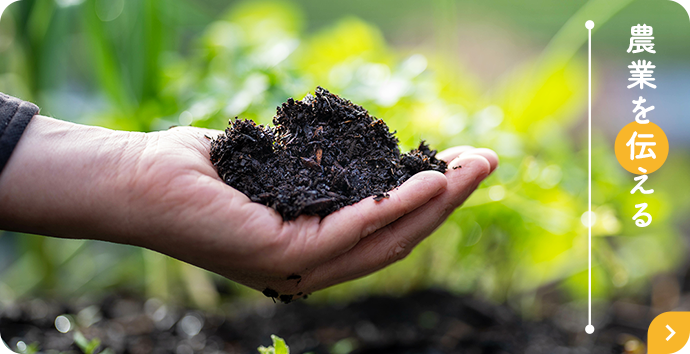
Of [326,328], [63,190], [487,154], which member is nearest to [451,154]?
[487,154]

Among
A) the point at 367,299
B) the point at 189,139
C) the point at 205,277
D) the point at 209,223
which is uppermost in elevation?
the point at 189,139

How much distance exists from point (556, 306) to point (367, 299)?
2.77ft

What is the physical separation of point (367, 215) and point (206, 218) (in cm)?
26

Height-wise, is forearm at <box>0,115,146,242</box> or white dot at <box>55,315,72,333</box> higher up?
forearm at <box>0,115,146,242</box>

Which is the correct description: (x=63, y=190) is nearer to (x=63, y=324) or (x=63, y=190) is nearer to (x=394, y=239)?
(x=394, y=239)

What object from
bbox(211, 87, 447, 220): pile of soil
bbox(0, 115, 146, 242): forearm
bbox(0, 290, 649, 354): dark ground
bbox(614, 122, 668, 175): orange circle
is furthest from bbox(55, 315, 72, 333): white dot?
bbox(614, 122, 668, 175): orange circle

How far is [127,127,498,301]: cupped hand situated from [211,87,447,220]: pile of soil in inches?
1.3

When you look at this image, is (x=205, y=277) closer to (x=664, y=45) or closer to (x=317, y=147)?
(x=317, y=147)

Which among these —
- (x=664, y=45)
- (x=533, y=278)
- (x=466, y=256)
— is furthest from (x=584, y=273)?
(x=664, y=45)

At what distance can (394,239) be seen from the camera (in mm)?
779

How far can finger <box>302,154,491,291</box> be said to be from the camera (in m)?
0.77

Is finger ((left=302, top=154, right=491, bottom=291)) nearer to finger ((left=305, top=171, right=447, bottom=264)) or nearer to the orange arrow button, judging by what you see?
finger ((left=305, top=171, right=447, bottom=264))

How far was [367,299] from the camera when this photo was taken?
4.49 feet

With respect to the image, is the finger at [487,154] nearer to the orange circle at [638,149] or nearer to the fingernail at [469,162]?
the fingernail at [469,162]
